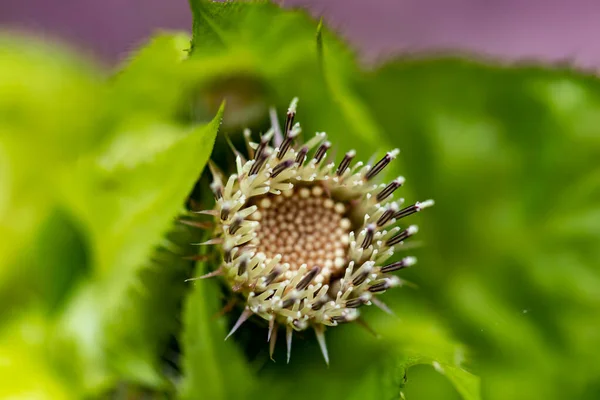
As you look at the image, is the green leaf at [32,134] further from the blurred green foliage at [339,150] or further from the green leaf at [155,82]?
the green leaf at [155,82]

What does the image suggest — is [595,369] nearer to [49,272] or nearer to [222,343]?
[222,343]

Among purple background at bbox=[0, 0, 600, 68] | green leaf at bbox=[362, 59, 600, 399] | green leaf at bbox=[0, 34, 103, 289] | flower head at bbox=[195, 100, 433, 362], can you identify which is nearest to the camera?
flower head at bbox=[195, 100, 433, 362]

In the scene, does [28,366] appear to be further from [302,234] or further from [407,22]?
[407,22]

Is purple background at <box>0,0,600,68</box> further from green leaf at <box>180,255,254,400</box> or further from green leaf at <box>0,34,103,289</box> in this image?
green leaf at <box>180,255,254,400</box>

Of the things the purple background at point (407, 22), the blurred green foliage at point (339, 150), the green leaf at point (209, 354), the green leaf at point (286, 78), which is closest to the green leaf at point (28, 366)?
the blurred green foliage at point (339, 150)

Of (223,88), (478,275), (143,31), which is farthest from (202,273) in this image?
(143,31)

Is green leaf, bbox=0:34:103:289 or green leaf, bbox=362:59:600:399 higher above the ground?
green leaf, bbox=0:34:103:289

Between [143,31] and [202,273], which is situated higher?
[143,31]

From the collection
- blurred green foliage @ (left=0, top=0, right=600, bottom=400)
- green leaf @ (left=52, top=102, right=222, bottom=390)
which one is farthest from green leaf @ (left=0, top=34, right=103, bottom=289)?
A: green leaf @ (left=52, top=102, right=222, bottom=390)
